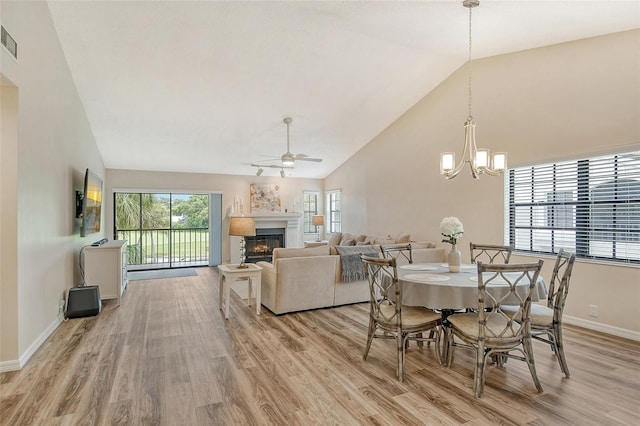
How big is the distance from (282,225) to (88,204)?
5.10 metres

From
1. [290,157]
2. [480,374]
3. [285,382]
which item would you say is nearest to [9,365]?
[285,382]

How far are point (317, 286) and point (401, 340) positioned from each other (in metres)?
2.08

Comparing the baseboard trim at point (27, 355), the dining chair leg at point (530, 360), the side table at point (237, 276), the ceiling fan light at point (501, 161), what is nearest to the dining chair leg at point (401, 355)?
the dining chair leg at point (530, 360)

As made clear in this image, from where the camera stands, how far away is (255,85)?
5.34 m

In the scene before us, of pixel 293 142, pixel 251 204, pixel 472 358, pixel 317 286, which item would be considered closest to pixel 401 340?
pixel 472 358

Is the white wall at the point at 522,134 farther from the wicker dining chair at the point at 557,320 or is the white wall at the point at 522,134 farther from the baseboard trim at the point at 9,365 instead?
the baseboard trim at the point at 9,365

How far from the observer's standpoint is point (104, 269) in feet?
16.8

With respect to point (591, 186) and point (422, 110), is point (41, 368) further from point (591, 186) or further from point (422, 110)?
point (422, 110)

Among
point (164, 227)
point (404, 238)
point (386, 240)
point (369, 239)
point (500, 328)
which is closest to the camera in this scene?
point (500, 328)

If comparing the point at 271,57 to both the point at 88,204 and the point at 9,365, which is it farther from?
the point at 9,365

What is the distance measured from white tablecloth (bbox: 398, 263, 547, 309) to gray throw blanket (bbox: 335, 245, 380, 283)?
6.01 ft

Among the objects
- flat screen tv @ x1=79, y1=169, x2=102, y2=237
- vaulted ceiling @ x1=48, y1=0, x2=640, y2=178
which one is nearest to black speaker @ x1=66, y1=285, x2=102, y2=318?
flat screen tv @ x1=79, y1=169, x2=102, y2=237

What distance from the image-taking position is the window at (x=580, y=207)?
151 inches

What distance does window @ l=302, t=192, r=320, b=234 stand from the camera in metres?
10.3
